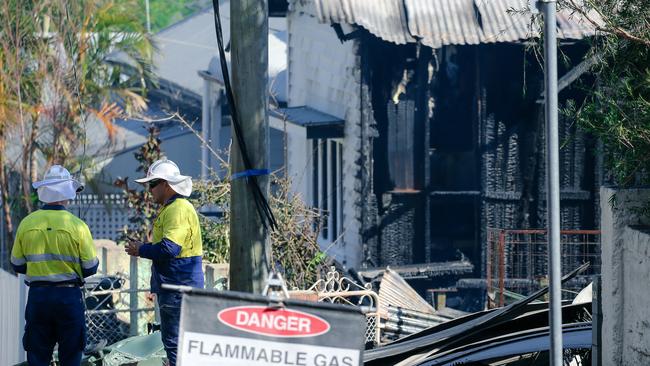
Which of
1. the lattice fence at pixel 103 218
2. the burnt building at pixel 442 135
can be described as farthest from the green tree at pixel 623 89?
the lattice fence at pixel 103 218

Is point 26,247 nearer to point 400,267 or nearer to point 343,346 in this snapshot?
point 343,346

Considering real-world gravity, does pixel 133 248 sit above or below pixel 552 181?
below

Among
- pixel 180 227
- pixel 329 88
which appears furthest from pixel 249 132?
pixel 329 88

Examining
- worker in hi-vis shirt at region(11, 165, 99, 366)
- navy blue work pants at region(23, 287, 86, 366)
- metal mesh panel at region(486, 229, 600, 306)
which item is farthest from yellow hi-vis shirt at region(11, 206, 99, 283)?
metal mesh panel at region(486, 229, 600, 306)

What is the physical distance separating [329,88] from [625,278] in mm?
11414

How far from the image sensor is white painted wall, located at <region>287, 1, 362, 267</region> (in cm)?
1712

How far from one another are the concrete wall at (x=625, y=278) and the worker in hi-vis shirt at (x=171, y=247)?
112 inches

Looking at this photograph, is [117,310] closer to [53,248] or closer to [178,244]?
[53,248]

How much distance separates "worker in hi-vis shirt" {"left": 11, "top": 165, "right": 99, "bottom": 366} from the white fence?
7.25 feet

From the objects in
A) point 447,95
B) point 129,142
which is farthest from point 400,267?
point 129,142

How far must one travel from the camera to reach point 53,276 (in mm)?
8898

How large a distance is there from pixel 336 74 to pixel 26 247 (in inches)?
376

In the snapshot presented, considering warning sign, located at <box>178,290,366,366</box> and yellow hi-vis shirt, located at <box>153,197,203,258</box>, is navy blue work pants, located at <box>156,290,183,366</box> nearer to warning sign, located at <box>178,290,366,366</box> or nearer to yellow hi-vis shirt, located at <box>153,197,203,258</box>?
yellow hi-vis shirt, located at <box>153,197,203,258</box>

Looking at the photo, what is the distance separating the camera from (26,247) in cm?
897
